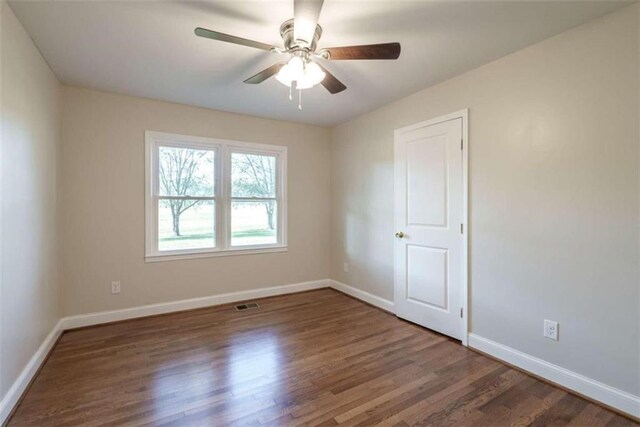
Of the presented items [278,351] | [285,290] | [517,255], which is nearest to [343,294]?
[285,290]

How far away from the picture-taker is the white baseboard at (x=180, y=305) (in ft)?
9.93

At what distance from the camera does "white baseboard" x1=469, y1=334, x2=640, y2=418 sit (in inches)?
70.6

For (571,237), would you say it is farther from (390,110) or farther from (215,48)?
(215,48)

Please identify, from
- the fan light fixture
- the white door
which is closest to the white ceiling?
the fan light fixture

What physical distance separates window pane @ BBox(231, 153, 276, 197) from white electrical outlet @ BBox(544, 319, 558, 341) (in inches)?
126

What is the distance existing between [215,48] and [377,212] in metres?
2.39

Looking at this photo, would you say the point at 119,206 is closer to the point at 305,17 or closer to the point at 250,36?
the point at 250,36

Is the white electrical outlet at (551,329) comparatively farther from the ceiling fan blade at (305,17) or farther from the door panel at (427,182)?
the ceiling fan blade at (305,17)

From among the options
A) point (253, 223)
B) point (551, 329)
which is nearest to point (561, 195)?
point (551, 329)

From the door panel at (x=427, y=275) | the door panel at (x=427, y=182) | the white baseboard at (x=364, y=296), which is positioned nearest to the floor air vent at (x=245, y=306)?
the white baseboard at (x=364, y=296)

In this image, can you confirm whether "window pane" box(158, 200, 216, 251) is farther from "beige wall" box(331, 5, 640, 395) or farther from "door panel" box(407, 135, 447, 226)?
"beige wall" box(331, 5, 640, 395)

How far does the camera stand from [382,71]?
8.58 ft

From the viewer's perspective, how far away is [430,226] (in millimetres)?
2971

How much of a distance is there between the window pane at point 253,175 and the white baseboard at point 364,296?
63.0 inches
